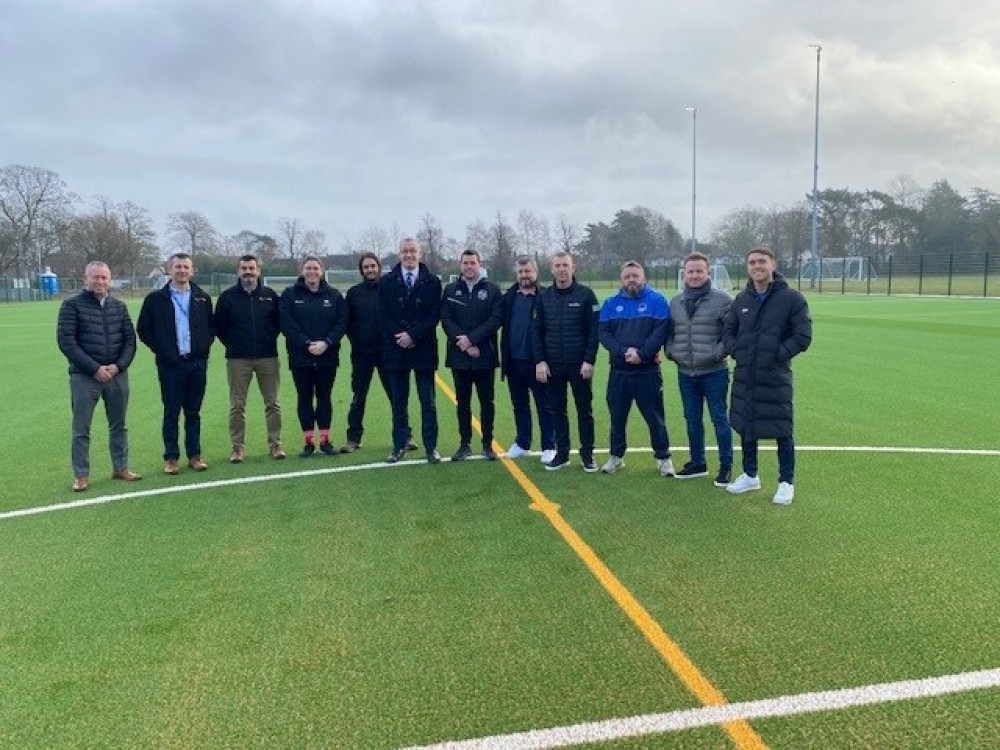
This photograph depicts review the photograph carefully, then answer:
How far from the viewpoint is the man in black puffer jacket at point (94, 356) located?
626cm

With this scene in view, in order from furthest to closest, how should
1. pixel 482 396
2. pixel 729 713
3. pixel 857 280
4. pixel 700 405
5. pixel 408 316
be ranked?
1. pixel 857 280
2. pixel 482 396
3. pixel 408 316
4. pixel 700 405
5. pixel 729 713

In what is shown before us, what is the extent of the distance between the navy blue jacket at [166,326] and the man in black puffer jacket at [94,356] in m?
0.23

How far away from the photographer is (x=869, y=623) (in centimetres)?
360

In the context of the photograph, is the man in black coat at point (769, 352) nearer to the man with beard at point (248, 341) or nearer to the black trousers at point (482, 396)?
the black trousers at point (482, 396)

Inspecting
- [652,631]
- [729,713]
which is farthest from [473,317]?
[729,713]

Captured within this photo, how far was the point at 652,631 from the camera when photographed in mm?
3545

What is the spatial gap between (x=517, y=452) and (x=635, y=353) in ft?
5.38

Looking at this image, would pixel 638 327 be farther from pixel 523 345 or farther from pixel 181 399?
pixel 181 399

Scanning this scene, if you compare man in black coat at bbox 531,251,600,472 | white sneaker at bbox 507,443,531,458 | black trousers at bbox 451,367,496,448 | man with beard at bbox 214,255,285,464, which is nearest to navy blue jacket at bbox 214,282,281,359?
man with beard at bbox 214,255,285,464

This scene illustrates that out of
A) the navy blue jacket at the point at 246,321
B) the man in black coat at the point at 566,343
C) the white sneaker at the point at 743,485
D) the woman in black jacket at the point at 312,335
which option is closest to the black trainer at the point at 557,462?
the man in black coat at the point at 566,343

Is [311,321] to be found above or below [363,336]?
above

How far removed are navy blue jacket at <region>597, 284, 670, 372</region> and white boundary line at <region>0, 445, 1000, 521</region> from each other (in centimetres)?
130

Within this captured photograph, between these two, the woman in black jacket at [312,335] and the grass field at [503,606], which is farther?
the woman in black jacket at [312,335]

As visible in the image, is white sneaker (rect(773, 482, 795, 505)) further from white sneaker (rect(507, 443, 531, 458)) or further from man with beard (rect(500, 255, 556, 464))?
white sneaker (rect(507, 443, 531, 458))
